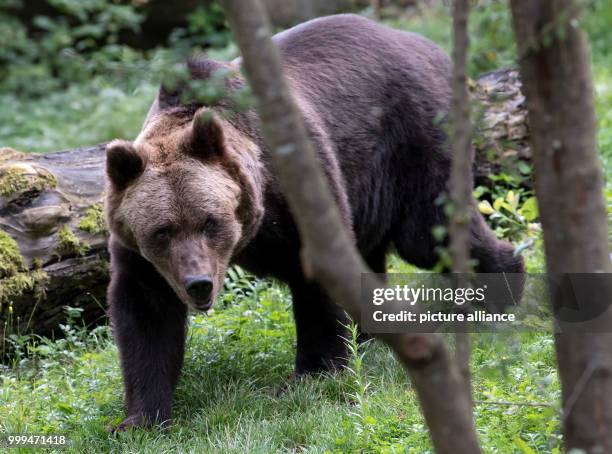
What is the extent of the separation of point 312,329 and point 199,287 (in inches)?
49.6

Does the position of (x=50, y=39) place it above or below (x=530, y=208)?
above

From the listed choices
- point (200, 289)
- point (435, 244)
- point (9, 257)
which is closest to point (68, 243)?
point (9, 257)

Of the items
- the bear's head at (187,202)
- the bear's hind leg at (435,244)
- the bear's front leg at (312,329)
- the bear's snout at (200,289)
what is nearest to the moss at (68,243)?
the bear's head at (187,202)

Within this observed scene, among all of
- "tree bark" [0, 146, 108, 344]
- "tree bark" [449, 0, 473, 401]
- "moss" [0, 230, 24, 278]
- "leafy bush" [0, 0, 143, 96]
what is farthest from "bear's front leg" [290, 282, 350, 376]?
"leafy bush" [0, 0, 143, 96]

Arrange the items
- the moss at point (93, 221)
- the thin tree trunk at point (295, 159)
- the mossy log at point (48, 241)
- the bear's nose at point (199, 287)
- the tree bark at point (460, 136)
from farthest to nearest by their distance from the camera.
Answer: the moss at point (93, 221)
the mossy log at point (48, 241)
the bear's nose at point (199, 287)
the tree bark at point (460, 136)
the thin tree trunk at point (295, 159)

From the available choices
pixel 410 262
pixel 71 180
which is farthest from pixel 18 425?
pixel 410 262

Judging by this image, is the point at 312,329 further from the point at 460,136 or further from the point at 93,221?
the point at 460,136

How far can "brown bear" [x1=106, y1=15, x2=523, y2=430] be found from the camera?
5176 millimetres

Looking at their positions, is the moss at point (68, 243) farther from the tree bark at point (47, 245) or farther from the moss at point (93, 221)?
the moss at point (93, 221)

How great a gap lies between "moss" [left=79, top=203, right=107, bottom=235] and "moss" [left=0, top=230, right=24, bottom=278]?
1.75ft

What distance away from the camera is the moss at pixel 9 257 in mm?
6395

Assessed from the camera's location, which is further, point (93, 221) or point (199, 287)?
point (93, 221)

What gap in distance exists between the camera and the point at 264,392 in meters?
5.77

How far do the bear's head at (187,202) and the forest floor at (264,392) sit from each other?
411 millimetres
